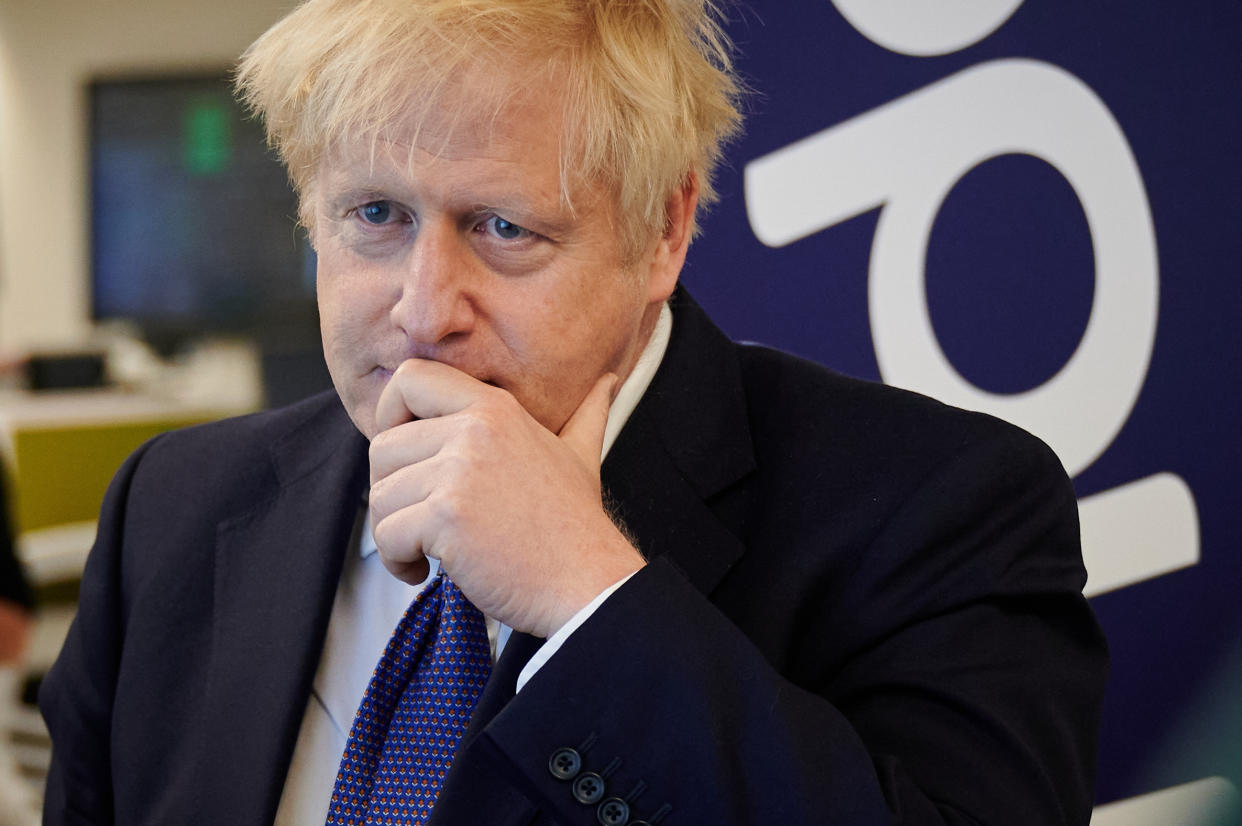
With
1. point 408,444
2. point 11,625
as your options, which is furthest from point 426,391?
point 11,625

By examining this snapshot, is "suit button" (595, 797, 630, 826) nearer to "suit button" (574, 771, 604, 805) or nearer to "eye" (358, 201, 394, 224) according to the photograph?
"suit button" (574, 771, 604, 805)

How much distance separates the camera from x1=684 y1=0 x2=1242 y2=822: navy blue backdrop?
155 cm

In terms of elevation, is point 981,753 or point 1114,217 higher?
point 1114,217

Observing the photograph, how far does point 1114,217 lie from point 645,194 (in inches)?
29.5

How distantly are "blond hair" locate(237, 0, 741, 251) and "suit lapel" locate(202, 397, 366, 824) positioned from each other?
0.35 m

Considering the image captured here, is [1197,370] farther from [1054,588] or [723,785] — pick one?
[723,785]

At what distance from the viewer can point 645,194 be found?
44.2 inches

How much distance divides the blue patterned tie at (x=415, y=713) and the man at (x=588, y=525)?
0.02 metres

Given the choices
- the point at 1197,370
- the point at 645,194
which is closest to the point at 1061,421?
the point at 1197,370

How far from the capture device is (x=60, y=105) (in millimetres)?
7156

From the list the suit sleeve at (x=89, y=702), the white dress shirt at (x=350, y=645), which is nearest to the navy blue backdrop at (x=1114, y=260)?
the white dress shirt at (x=350, y=645)

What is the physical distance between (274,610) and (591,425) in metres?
0.43

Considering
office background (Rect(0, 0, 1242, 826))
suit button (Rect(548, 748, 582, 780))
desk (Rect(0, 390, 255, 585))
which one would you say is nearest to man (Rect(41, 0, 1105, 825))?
suit button (Rect(548, 748, 582, 780))

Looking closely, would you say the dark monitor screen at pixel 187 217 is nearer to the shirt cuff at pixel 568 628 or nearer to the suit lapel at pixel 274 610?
the suit lapel at pixel 274 610
